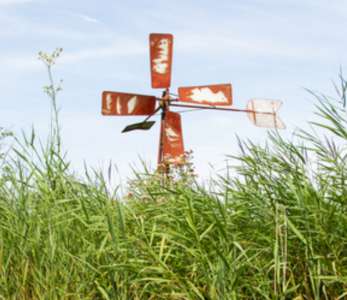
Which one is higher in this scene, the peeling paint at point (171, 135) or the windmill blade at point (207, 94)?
the windmill blade at point (207, 94)

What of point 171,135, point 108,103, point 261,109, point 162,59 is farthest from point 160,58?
point 261,109

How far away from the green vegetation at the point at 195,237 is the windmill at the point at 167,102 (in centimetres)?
1142

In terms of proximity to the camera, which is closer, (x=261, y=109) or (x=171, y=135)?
(x=171, y=135)

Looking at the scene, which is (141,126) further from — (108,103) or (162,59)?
(162,59)

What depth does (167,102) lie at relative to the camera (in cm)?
1711

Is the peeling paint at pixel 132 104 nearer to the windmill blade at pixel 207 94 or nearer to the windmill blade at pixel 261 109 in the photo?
the windmill blade at pixel 207 94

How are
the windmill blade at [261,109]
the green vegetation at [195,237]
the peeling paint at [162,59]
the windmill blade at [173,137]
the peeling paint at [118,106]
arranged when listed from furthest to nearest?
the peeling paint at [162,59] < the peeling paint at [118,106] < the windmill blade at [261,109] < the windmill blade at [173,137] < the green vegetation at [195,237]

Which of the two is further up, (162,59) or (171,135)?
(162,59)

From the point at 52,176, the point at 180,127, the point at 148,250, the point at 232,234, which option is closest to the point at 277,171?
the point at 232,234

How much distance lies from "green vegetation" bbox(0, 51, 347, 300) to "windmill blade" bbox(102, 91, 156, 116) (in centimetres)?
1204

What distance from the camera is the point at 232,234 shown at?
3799 mm

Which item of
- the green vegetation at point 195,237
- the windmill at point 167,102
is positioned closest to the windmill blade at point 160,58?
the windmill at point 167,102

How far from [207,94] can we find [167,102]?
3.43ft

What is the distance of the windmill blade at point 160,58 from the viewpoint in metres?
17.4
